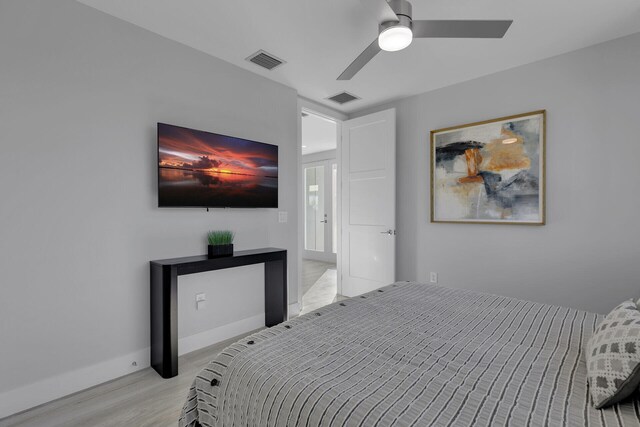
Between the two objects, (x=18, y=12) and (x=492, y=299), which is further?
(x=492, y=299)

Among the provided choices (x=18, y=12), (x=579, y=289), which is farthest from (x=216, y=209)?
(x=579, y=289)

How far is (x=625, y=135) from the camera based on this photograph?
2479 mm

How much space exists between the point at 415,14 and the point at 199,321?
2974 mm

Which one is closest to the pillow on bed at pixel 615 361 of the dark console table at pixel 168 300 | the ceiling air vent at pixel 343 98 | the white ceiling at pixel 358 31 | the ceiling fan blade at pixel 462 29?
the ceiling fan blade at pixel 462 29

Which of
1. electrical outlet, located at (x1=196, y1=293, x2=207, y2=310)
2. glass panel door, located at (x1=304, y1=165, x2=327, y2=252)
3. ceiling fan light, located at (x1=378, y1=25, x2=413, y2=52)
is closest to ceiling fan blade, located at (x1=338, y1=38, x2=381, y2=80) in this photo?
ceiling fan light, located at (x1=378, y1=25, x2=413, y2=52)

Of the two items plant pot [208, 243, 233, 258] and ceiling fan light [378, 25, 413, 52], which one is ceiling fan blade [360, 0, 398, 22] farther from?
plant pot [208, 243, 233, 258]

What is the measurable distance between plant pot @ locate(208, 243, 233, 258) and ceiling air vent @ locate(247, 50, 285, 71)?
1714 mm

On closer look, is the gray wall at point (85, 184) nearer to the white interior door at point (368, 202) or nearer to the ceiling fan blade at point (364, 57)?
the ceiling fan blade at point (364, 57)

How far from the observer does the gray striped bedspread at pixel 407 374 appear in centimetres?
88

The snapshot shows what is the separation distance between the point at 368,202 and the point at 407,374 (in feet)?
9.78

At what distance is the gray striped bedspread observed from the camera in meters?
0.88

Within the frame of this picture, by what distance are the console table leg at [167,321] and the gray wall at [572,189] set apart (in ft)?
9.14

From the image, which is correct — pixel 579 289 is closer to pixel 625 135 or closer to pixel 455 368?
pixel 625 135

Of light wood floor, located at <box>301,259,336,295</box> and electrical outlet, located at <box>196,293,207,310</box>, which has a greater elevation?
electrical outlet, located at <box>196,293,207,310</box>
